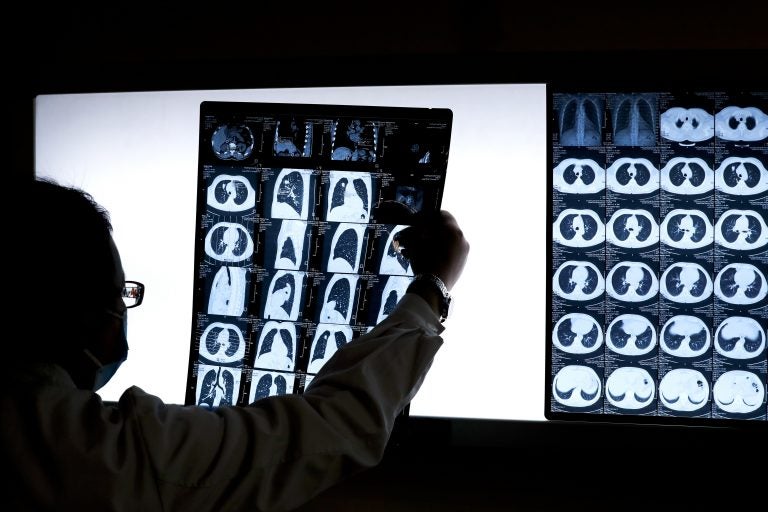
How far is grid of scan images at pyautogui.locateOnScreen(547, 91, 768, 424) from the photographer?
1.18m

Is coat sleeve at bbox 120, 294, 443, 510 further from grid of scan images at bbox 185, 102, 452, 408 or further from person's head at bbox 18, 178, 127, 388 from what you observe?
grid of scan images at bbox 185, 102, 452, 408

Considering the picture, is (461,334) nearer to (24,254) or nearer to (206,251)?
(206,251)

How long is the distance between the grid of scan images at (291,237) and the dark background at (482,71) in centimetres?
16

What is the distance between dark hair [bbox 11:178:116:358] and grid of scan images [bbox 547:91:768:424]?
77 centimetres

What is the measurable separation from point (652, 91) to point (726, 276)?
1.18 feet

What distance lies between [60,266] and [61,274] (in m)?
0.01

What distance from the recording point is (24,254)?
0.87 metres

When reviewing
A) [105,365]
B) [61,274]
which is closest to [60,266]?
[61,274]

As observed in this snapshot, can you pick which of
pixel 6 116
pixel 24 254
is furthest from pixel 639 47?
pixel 6 116

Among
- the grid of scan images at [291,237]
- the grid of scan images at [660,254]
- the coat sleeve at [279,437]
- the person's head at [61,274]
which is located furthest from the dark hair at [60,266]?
the grid of scan images at [660,254]

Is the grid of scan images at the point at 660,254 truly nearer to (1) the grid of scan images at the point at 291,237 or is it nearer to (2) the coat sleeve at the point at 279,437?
(1) the grid of scan images at the point at 291,237

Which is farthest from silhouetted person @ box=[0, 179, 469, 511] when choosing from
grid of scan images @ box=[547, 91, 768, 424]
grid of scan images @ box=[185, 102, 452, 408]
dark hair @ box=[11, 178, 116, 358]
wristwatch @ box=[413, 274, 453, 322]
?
grid of scan images @ box=[547, 91, 768, 424]

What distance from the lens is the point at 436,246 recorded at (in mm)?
1140

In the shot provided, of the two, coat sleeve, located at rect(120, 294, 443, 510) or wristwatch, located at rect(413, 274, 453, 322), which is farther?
wristwatch, located at rect(413, 274, 453, 322)
